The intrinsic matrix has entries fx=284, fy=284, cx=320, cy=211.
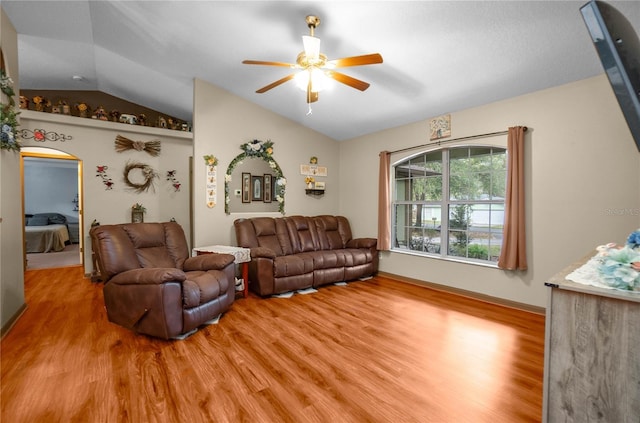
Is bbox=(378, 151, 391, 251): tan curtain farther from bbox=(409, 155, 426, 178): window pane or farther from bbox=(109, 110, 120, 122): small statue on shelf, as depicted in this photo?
bbox=(109, 110, 120, 122): small statue on shelf

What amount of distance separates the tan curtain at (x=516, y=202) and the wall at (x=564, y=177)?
9cm

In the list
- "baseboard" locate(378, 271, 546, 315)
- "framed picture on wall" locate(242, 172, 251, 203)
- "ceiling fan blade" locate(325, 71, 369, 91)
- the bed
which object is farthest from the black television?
the bed

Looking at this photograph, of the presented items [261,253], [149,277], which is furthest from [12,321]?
[261,253]

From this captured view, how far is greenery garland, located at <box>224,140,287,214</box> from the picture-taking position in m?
4.43

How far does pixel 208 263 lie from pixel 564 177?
3.86 metres

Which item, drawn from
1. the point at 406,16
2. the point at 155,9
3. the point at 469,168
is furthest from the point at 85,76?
the point at 469,168

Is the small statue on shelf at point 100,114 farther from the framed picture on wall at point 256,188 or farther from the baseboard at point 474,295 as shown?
the baseboard at point 474,295

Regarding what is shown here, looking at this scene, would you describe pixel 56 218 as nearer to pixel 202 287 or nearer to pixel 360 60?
pixel 202 287

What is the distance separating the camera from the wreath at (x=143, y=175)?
4941mm

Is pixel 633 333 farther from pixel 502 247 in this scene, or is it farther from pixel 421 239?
pixel 421 239

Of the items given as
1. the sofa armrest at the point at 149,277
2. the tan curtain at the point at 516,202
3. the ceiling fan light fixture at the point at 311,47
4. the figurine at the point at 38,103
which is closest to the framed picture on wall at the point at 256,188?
the sofa armrest at the point at 149,277

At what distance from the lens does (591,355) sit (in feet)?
3.90

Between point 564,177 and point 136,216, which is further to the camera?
point 136,216

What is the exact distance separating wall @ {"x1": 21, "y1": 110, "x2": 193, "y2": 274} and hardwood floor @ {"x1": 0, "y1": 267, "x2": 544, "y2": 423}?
6.46 ft
